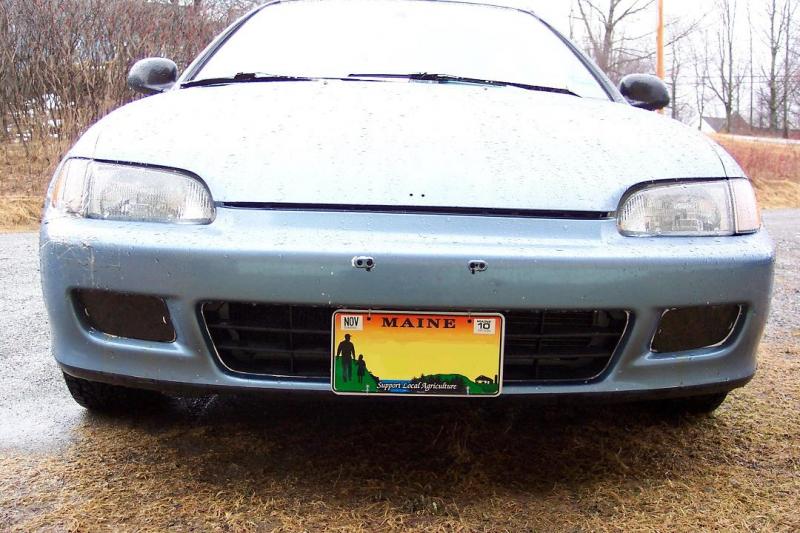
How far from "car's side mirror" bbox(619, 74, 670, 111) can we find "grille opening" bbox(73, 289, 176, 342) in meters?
2.03

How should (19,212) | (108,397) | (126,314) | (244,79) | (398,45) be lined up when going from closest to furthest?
(126,314)
(108,397)
(244,79)
(398,45)
(19,212)

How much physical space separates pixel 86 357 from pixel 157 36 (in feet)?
31.1

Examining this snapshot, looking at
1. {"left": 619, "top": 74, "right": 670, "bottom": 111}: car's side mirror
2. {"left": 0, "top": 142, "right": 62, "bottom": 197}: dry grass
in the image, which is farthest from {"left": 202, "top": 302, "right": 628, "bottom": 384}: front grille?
{"left": 0, "top": 142, "right": 62, "bottom": 197}: dry grass

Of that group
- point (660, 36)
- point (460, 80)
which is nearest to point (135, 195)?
point (460, 80)

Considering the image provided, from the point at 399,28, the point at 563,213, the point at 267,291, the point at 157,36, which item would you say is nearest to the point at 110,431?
the point at 267,291

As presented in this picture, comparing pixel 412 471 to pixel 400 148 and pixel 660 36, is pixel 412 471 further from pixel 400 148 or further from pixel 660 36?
pixel 660 36

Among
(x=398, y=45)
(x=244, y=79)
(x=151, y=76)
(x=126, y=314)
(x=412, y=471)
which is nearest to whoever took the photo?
(x=126, y=314)

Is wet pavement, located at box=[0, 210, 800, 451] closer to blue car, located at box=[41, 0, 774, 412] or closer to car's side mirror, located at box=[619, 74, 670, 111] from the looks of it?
blue car, located at box=[41, 0, 774, 412]

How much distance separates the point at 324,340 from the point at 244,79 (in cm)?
110

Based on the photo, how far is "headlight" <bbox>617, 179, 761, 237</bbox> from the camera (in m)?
1.70

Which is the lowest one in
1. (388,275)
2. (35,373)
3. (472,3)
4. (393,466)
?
(35,373)

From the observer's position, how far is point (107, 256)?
1.59 metres

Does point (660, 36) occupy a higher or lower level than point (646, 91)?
lower

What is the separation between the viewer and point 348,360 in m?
1.56
